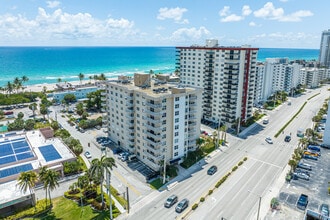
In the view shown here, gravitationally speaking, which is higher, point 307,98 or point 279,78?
point 279,78

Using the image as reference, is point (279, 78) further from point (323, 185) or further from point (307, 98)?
point (323, 185)

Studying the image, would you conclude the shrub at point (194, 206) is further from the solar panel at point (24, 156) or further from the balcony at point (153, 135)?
the solar panel at point (24, 156)

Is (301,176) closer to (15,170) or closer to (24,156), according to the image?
(15,170)

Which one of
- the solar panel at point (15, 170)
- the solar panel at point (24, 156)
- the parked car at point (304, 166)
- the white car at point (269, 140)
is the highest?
the solar panel at point (24, 156)

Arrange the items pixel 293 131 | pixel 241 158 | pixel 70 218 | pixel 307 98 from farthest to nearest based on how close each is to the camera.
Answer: pixel 307 98 < pixel 293 131 < pixel 241 158 < pixel 70 218

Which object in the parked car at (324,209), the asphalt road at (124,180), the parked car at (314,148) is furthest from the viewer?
the parked car at (314,148)

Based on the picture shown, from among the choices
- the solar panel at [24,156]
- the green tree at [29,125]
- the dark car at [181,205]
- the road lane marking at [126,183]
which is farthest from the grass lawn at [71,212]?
the green tree at [29,125]

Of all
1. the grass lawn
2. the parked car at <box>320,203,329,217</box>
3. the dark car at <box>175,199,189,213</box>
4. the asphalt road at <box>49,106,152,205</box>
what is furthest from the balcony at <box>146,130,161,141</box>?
the parked car at <box>320,203,329,217</box>

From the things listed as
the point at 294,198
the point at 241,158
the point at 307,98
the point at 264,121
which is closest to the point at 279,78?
the point at 307,98
